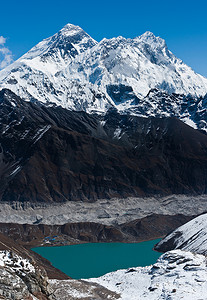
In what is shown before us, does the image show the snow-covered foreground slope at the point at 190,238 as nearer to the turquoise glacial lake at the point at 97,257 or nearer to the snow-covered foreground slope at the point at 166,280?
the turquoise glacial lake at the point at 97,257

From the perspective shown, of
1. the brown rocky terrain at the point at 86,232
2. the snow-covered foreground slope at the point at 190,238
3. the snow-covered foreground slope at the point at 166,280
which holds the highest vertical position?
the brown rocky terrain at the point at 86,232

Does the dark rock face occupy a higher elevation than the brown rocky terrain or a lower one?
higher

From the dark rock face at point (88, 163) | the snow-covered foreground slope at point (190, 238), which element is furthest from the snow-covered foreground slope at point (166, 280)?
the dark rock face at point (88, 163)

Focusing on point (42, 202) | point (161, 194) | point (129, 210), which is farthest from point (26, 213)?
point (161, 194)

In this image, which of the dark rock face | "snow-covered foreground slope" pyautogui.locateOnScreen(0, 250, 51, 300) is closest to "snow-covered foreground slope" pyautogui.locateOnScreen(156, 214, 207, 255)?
"snow-covered foreground slope" pyautogui.locateOnScreen(0, 250, 51, 300)

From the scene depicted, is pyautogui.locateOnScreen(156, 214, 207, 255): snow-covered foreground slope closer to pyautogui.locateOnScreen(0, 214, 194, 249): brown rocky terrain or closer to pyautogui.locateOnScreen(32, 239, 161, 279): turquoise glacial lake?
pyautogui.locateOnScreen(32, 239, 161, 279): turquoise glacial lake

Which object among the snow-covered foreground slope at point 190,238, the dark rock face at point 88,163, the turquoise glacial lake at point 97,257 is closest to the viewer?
the snow-covered foreground slope at point 190,238
